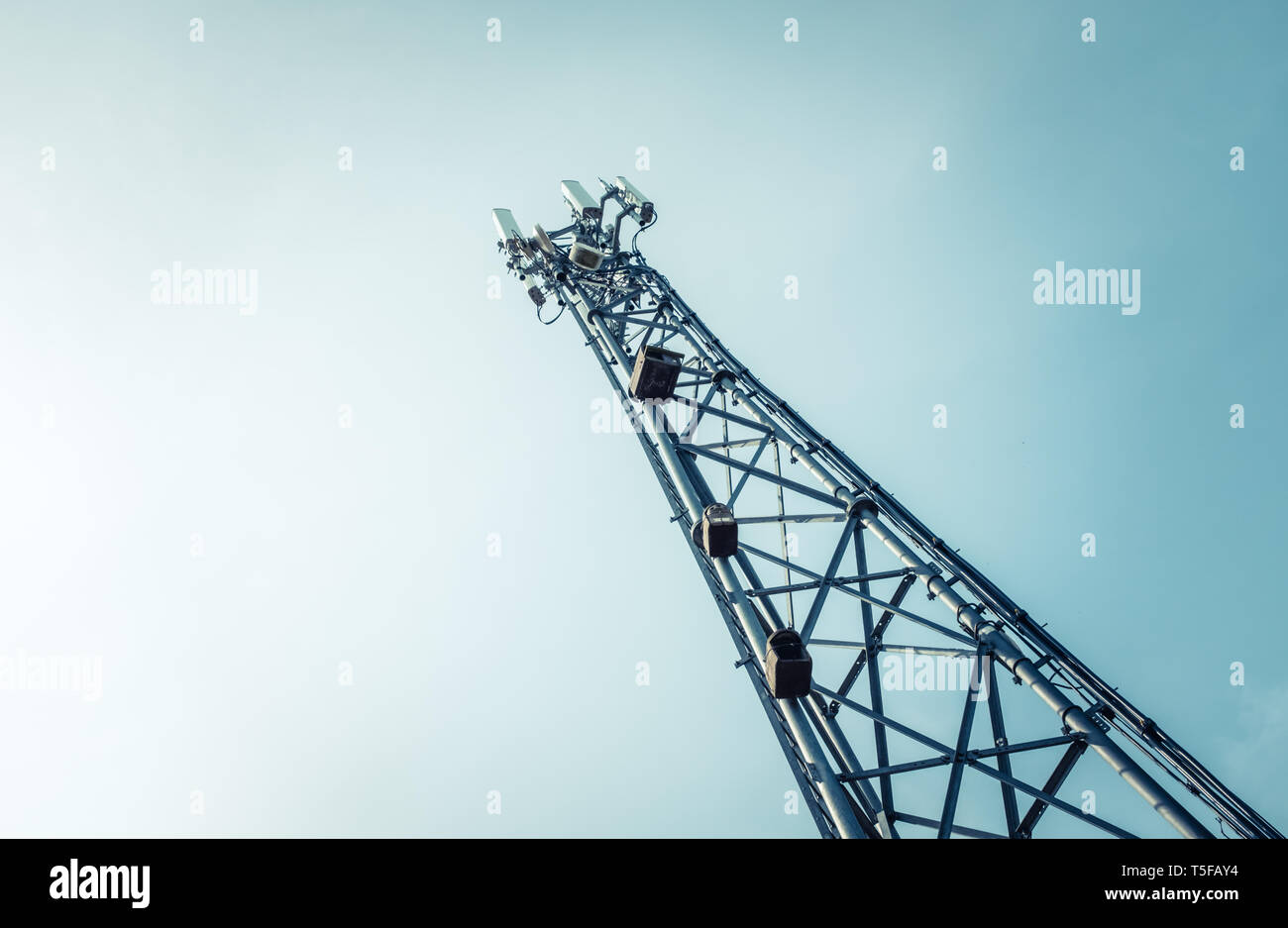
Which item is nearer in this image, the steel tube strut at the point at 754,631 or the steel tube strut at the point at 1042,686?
the steel tube strut at the point at 1042,686

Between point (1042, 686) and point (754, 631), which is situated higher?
point (754, 631)

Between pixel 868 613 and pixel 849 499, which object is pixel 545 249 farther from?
pixel 868 613

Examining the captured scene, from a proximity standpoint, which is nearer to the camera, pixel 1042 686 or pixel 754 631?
pixel 1042 686

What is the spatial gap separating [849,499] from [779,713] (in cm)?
251

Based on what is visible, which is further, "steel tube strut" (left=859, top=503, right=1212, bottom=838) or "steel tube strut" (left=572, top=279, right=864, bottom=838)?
"steel tube strut" (left=572, top=279, right=864, bottom=838)
